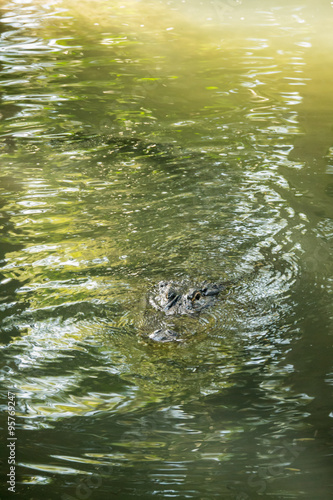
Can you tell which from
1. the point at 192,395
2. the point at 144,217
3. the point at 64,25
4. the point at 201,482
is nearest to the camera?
the point at 201,482

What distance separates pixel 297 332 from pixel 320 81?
804cm

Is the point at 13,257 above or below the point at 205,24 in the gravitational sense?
below

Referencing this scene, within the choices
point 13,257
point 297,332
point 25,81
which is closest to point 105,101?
point 25,81

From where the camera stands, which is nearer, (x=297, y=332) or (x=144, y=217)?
(x=297, y=332)

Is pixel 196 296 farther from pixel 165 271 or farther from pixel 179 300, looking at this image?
pixel 165 271

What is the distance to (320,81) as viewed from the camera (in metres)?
11.7

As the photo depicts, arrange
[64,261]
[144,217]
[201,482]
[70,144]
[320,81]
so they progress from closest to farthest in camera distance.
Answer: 1. [201,482]
2. [64,261]
3. [144,217]
4. [70,144]
5. [320,81]

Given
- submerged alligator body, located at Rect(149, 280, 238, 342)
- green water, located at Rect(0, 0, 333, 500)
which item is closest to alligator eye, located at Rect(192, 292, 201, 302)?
submerged alligator body, located at Rect(149, 280, 238, 342)

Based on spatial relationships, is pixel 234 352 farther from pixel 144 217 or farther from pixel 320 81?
pixel 320 81
